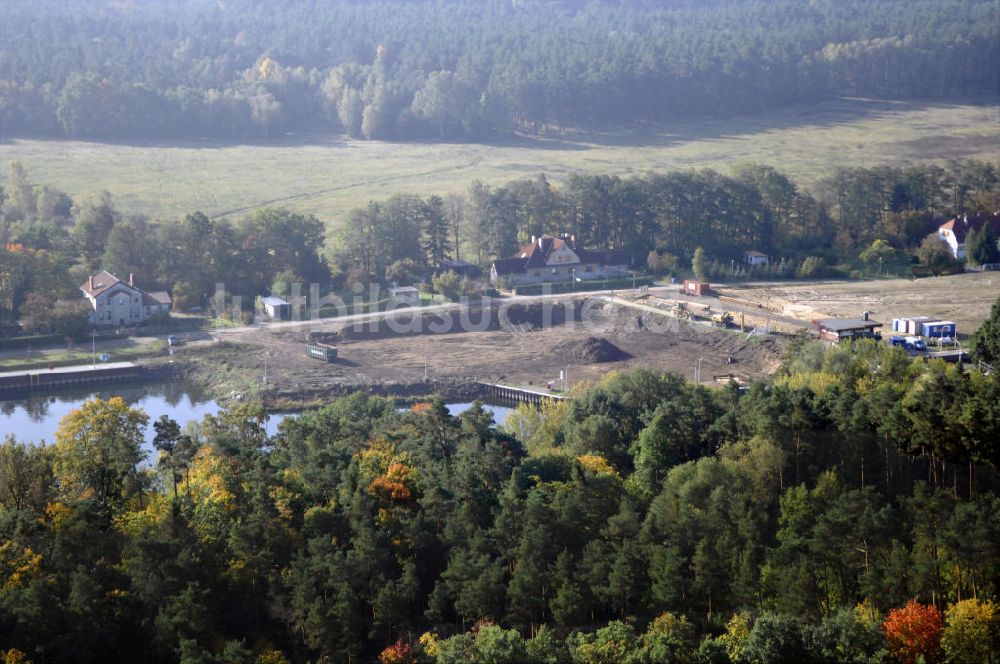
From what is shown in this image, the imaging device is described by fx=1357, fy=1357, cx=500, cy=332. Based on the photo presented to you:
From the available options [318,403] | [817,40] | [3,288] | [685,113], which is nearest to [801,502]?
[318,403]

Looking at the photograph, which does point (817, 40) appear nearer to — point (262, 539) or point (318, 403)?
point (318, 403)

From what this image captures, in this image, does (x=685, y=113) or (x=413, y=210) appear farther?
(x=685, y=113)

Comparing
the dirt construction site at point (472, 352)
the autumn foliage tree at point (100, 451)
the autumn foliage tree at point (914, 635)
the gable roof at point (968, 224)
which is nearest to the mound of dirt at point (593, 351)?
the dirt construction site at point (472, 352)

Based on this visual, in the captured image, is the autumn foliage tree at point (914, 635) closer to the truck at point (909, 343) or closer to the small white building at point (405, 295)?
the truck at point (909, 343)

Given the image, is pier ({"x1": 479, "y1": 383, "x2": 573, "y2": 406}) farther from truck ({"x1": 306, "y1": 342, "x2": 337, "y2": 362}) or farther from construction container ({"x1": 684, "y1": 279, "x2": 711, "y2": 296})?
construction container ({"x1": 684, "y1": 279, "x2": 711, "y2": 296})

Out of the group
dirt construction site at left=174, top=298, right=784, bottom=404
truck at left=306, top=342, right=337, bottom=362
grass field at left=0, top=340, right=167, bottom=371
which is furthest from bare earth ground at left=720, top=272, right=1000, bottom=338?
grass field at left=0, top=340, right=167, bottom=371

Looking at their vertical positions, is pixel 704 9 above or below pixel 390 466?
above
